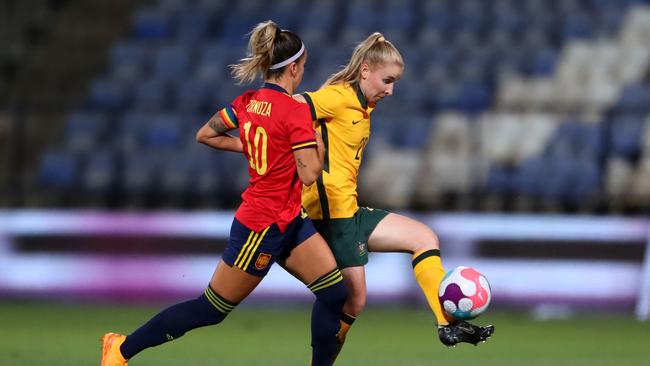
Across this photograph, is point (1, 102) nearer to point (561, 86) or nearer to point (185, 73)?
point (185, 73)

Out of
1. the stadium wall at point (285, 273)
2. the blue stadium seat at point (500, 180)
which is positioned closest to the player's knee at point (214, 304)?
the stadium wall at point (285, 273)

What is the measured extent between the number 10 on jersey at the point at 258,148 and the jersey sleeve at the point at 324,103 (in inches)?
19.0

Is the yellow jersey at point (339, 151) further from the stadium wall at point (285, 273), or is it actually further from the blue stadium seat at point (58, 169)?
the blue stadium seat at point (58, 169)

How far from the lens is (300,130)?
21.9 feet

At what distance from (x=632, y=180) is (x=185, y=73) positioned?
613 centimetres

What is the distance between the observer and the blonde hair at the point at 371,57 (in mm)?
7238

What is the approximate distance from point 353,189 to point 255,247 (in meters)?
0.85

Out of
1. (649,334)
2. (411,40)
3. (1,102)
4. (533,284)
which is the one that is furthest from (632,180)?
(1,102)

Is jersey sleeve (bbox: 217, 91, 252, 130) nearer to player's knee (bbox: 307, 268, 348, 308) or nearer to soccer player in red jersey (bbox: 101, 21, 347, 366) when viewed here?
soccer player in red jersey (bbox: 101, 21, 347, 366)

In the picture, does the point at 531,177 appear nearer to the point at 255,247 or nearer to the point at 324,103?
the point at 324,103

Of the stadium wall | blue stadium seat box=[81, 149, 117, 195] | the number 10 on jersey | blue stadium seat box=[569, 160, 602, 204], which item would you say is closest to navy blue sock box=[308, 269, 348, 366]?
the number 10 on jersey

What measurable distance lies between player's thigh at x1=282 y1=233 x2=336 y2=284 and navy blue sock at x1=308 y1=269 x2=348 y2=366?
35 millimetres

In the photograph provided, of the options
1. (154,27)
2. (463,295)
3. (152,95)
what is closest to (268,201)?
(463,295)

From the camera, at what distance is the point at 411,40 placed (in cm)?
1698
